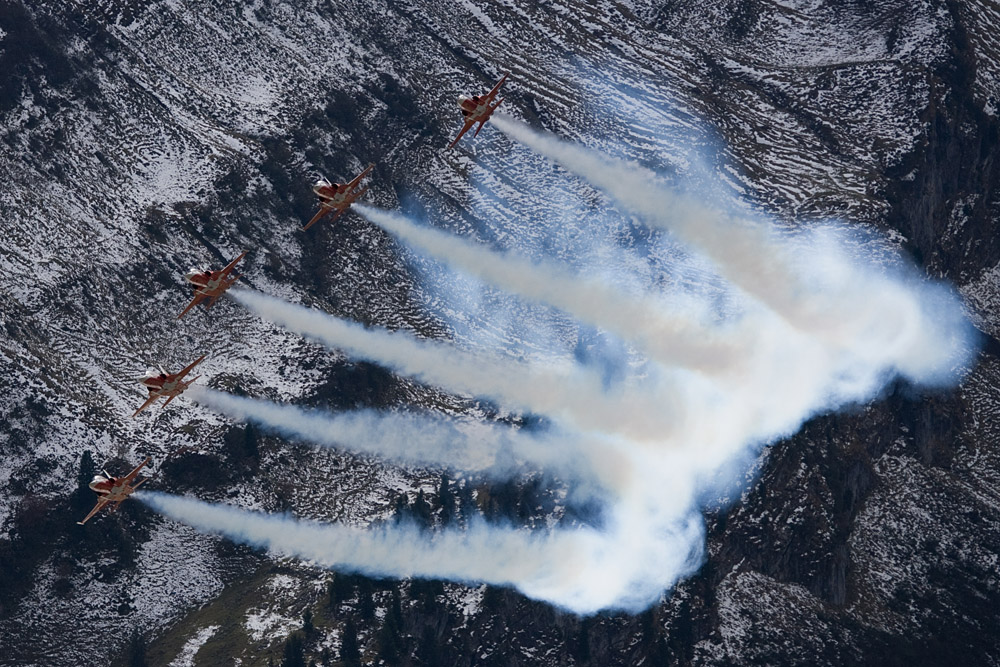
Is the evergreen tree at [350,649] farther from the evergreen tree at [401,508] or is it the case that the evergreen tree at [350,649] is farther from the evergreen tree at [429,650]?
the evergreen tree at [401,508]

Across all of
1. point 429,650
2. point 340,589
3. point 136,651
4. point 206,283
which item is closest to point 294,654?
point 340,589

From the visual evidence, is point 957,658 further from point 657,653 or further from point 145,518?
point 145,518

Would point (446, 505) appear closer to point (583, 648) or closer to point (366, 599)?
point (366, 599)

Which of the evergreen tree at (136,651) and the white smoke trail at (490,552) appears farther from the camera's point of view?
the white smoke trail at (490,552)

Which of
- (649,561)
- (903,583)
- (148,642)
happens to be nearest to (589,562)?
(649,561)

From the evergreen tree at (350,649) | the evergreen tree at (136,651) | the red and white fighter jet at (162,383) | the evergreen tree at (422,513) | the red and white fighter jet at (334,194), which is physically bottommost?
the evergreen tree at (136,651)

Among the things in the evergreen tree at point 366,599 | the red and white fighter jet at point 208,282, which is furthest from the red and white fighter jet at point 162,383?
the evergreen tree at point 366,599

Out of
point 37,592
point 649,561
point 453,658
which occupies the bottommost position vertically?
point 37,592
